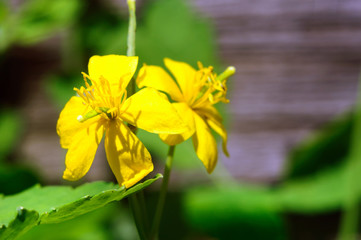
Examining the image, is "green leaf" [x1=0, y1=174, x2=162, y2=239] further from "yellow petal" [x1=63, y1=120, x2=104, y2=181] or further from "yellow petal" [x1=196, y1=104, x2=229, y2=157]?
"yellow petal" [x1=196, y1=104, x2=229, y2=157]

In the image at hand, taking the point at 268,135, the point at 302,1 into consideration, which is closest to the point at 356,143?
the point at 268,135

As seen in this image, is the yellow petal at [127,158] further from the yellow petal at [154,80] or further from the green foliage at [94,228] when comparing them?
the green foliage at [94,228]

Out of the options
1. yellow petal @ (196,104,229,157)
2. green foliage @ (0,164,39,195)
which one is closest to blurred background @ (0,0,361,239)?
green foliage @ (0,164,39,195)

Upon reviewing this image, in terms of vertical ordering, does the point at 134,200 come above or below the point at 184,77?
below

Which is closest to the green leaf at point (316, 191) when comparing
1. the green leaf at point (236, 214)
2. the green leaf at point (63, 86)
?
the green leaf at point (236, 214)

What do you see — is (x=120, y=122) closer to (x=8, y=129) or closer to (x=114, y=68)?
(x=114, y=68)

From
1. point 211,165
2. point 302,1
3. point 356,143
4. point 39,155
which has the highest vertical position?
point 302,1

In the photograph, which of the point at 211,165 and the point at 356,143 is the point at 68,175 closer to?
the point at 211,165

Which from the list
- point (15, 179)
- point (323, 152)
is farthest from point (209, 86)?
point (323, 152)
